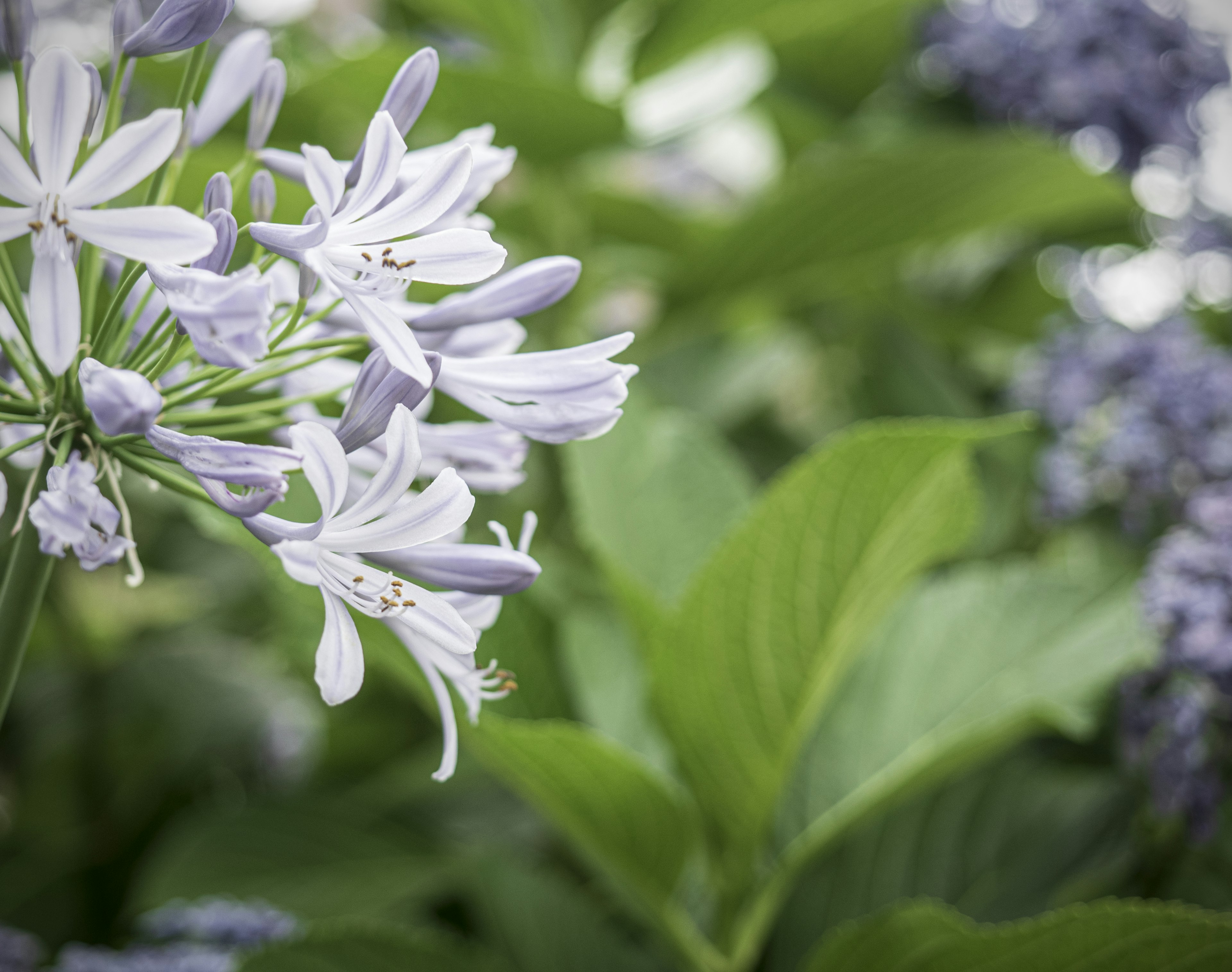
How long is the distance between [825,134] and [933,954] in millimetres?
1054

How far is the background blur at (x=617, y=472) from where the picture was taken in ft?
2.81

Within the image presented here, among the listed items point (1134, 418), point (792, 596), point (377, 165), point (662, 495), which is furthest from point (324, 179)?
point (1134, 418)

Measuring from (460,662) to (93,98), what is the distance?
11.1 inches

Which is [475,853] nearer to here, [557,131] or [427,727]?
[427,727]

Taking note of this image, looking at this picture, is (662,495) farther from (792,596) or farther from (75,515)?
(75,515)

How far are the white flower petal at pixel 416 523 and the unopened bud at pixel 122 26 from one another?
0.22m

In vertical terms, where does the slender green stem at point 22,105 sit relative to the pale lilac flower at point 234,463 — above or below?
above

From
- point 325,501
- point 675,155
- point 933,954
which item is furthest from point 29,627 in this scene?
point 675,155

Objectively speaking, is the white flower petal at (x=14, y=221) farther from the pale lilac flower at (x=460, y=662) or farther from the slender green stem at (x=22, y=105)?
the pale lilac flower at (x=460, y=662)

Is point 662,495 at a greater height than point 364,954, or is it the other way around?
point 662,495

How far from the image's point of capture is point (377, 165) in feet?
1.26

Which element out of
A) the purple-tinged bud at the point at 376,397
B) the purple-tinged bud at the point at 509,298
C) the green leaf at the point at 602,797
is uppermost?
the purple-tinged bud at the point at 509,298

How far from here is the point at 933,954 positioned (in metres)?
0.65

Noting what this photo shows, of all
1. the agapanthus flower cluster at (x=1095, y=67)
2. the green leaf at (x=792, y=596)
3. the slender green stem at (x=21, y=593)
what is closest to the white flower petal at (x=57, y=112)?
the slender green stem at (x=21, y=593)
